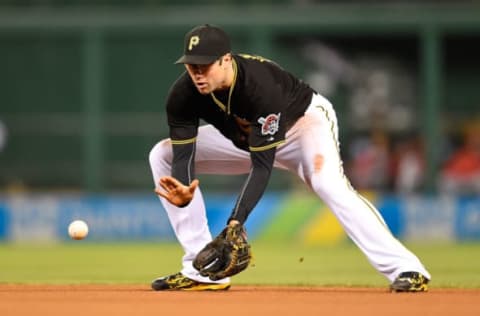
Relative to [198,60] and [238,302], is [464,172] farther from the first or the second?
[198,60]

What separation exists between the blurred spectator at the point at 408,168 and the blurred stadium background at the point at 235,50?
23 millimetres

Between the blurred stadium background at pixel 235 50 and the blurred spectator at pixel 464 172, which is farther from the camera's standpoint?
the blurred stadium background at pixel 235 50

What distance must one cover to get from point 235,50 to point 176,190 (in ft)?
41.1

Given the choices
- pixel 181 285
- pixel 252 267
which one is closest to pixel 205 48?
pixel 181 285

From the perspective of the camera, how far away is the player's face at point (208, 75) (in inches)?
279

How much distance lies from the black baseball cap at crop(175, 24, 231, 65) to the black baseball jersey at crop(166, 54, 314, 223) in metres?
0.27

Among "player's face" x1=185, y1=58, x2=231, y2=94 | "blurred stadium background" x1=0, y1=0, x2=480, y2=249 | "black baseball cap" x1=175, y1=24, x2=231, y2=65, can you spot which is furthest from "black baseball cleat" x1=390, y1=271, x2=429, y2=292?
"blurred stadium background" x1=0, y1=0, x2=480, y2=249

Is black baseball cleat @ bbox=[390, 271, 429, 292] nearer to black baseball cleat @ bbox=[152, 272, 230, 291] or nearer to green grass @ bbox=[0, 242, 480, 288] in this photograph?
green grass @ bbox=[0, 242, 480, 288]

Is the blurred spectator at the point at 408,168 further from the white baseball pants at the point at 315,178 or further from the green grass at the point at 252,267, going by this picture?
the white baseball pants at the point at 315,178

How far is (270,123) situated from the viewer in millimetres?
7230

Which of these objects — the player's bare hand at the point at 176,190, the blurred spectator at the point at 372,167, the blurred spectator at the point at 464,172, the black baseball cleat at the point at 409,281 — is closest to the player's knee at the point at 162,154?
the player's bare hand at the point at 176,190

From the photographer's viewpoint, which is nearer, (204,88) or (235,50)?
(204,88)

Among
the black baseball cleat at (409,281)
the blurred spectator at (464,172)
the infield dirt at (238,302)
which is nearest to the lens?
the infield dirt at (238,302)

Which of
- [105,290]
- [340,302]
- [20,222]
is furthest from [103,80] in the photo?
[340,302]
